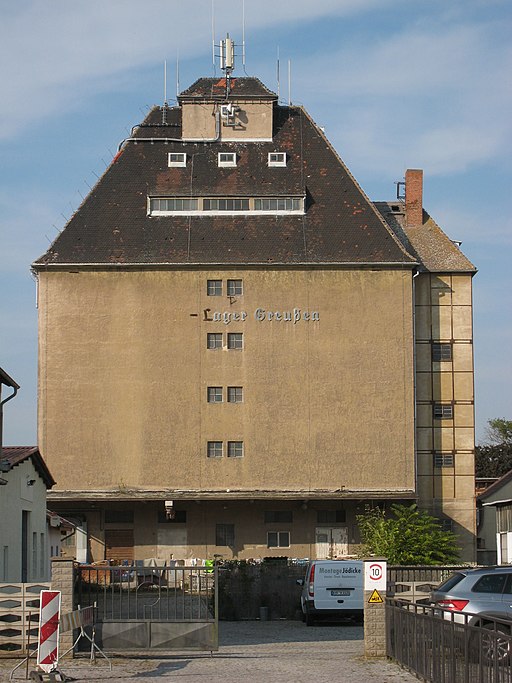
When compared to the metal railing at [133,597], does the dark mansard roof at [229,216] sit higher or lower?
higher

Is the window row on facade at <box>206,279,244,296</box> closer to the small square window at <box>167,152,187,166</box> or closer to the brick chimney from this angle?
the small square window at <box>167,152,187,166</box>

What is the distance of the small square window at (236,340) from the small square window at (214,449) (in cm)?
491

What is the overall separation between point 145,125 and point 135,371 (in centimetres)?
1596

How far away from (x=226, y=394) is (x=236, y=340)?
2.82m

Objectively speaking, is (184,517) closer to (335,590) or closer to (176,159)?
(176,159)

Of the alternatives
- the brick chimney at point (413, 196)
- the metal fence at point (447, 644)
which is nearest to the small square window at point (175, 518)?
the brick chimney at point (413, 196)

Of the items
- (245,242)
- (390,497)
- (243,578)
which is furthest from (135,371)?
(243,578)

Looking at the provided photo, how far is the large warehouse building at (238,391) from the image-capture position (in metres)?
59.9

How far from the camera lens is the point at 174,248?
6247cm

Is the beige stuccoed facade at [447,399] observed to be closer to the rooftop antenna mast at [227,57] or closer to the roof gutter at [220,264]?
the roof gutter at [220,264]

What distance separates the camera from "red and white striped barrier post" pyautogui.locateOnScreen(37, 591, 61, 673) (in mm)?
19219

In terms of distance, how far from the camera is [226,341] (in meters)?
61.0

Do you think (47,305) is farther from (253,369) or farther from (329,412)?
(329,412)

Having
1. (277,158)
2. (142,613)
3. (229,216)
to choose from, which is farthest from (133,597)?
(277,158)
